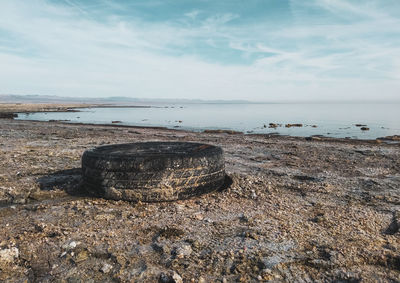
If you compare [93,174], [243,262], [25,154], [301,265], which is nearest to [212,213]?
[243,262]


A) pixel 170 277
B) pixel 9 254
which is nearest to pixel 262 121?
pixel 170 277

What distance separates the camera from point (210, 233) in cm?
318

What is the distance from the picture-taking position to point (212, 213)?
378 centimetres

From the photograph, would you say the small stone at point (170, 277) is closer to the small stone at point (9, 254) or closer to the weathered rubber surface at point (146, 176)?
the small stone at point (9, 254)

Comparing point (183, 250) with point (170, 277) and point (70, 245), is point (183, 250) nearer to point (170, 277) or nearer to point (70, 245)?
point (170, 277)

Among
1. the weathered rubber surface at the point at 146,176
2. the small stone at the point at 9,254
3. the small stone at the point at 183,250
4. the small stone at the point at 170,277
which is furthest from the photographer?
the weathered rubber surface at the point at 146,176

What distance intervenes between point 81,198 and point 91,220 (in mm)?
940

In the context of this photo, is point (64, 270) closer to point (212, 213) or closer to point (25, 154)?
point (212, 213)

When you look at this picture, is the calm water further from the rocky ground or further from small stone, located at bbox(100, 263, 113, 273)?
small stone, located at bbox(100, 263, 113, 273)

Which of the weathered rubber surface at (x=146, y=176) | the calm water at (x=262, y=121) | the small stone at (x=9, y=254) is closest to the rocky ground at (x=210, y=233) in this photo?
the small stone at (x=9, y=254)

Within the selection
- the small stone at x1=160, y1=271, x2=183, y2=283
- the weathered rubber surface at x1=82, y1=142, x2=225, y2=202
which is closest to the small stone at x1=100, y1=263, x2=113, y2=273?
the small stone at x1=160, y1=271, x2=183, y2=283

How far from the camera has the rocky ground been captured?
8.09 ft

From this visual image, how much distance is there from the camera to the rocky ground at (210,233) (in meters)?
2.46

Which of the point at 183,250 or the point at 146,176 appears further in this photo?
the point at 146,176
